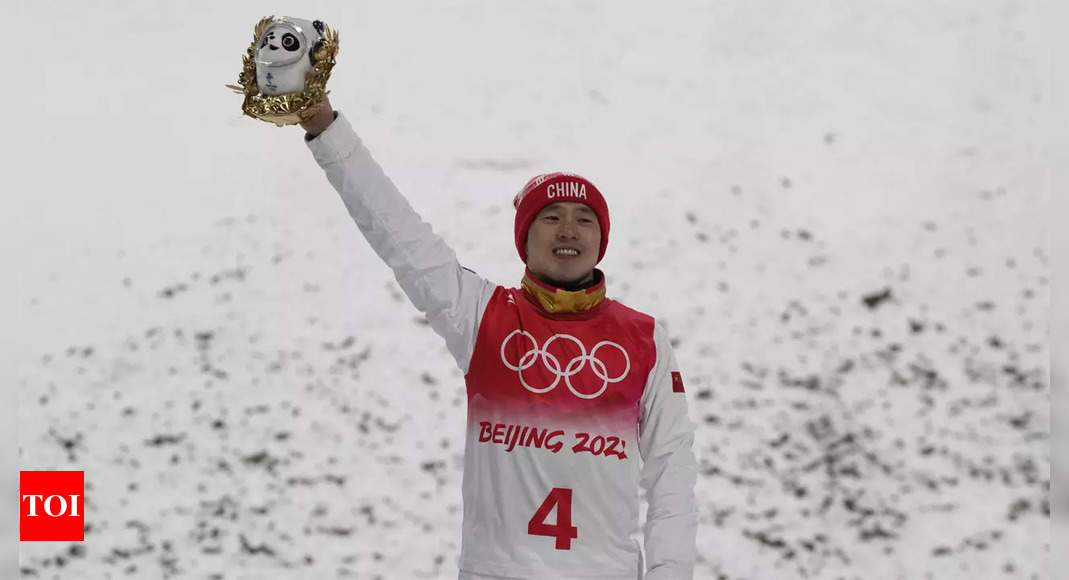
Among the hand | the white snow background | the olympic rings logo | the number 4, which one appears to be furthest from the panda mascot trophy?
the white snow background

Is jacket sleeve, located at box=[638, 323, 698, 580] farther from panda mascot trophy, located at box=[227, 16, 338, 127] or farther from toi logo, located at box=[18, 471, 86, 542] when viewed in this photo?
toi logo, located at box=[18, 471, 86, 542]

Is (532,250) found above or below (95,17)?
below

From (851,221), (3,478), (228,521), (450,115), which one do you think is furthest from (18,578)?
(851,221)

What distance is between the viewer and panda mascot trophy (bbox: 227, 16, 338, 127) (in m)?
2.44

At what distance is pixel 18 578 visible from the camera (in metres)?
5.39

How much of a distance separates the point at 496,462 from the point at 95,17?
884 centimetres

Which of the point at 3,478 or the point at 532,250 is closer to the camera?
the point at 532,250

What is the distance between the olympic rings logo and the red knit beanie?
0.89 feet

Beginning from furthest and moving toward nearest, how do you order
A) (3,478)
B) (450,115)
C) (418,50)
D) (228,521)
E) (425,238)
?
(418,50)
(450,115)
(228,521)
(3,478)
(425,238)

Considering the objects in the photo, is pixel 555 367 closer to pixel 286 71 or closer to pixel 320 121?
pixel 320 121

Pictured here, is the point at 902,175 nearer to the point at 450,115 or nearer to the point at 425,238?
the point at 450,115

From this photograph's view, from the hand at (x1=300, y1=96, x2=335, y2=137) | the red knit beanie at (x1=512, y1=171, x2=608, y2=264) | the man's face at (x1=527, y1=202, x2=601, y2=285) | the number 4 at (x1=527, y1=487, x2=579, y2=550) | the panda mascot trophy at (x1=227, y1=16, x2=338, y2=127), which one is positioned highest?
the panda mascot trophy at (x1=227, y1=16, x2=338, y2=127)

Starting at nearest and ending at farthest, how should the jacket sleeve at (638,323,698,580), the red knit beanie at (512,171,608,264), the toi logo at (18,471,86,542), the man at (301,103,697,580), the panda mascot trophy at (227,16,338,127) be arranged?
the panda mascot trophy at (227,16,338,127) < the man at (301,103,697,580) < the jacket sleeve at (638,323,698,580) < the red knit beanie at (512,171,608,264) < the toi logo at (18,471,86,542)

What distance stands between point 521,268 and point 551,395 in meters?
4.82
